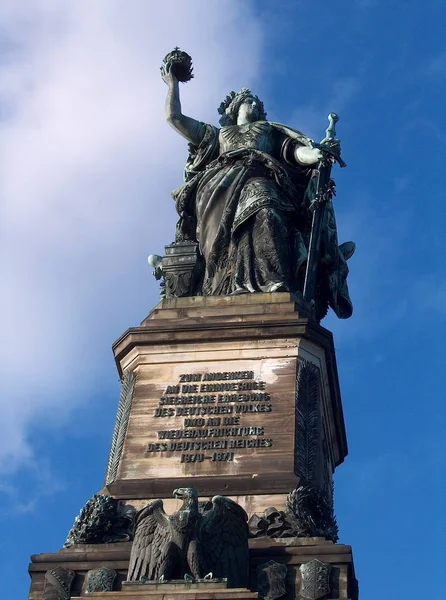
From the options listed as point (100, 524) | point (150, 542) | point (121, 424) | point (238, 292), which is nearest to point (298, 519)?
point (150, 542)

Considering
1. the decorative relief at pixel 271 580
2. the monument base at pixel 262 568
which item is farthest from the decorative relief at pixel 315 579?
the decorative relief at pixel 271 580

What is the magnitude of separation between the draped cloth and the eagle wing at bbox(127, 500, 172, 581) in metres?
5.68

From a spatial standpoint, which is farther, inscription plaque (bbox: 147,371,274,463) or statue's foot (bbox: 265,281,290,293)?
statue's foot (bbox: 265,281,290,293)

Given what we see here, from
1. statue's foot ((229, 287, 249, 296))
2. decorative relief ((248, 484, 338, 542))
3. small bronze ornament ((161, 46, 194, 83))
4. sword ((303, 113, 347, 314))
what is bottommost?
decorative relief ((248, 484, 338, 542))

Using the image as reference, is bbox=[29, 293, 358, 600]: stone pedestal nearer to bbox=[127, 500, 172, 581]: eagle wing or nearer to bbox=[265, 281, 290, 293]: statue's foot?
bbox=[265, 281, 290, 293]: statue's foot

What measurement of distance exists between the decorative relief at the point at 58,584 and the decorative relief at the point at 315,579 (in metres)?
2.98

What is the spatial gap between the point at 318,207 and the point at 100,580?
8539 millimetres

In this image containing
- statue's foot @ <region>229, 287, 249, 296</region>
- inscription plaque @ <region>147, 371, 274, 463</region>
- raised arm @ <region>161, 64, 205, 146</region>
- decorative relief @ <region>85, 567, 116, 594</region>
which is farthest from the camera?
raised arm @ <region>161, 64, 205, 146</region>

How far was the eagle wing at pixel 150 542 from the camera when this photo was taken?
1580 centimetres

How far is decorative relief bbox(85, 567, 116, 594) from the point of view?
1633 centimetres

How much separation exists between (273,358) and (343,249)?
5005mm

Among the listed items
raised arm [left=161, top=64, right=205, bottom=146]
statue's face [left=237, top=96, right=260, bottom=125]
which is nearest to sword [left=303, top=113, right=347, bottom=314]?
statue's face [left=237, top=96, right=260, bottom=125]

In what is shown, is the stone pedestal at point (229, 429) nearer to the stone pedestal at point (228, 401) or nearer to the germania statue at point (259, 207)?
the stone pedestal at point (228, 401)

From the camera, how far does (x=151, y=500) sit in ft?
58.1
